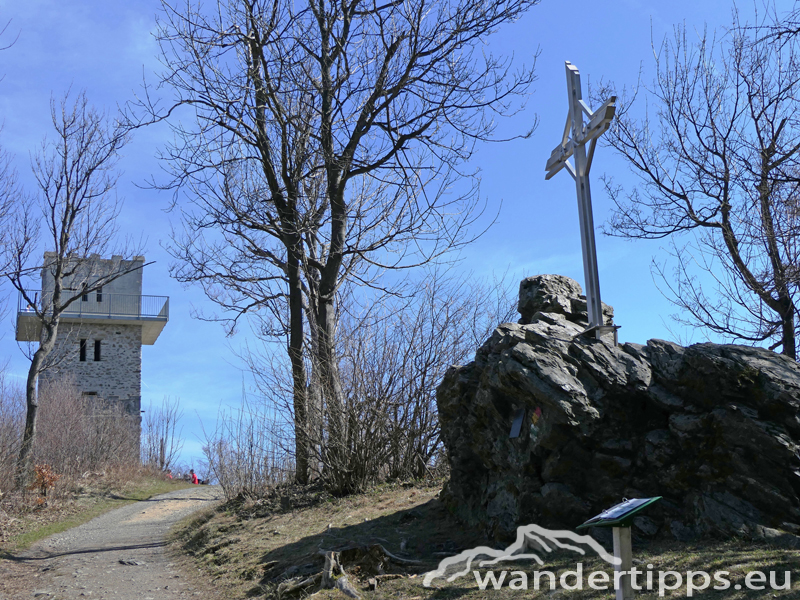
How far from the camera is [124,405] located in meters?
34.9

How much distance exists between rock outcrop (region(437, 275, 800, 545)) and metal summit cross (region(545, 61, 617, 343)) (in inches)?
15.4

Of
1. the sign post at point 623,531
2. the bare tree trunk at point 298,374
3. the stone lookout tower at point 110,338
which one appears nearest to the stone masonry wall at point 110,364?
the stone lookout tower at point 110,338

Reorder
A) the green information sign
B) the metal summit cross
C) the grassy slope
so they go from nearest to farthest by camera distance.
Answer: the green information sign, the grassy slope, the metal summit cross

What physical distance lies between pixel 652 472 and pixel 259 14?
10.4 meters

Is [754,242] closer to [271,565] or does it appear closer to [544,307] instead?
[544,307]

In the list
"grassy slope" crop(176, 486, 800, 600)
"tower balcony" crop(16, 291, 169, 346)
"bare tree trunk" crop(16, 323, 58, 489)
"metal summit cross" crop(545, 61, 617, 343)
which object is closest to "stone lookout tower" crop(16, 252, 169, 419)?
→ "tower balcony" crop(16, 291, 169, 346)

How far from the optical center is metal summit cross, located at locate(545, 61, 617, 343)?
6.94 m

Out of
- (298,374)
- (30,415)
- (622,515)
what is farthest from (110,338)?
(622,515)

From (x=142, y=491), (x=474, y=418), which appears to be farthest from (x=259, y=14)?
(x=142, y=491)

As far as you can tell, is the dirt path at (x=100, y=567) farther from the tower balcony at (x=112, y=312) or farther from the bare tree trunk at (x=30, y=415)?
the tower balcony at (x=112, y=312)

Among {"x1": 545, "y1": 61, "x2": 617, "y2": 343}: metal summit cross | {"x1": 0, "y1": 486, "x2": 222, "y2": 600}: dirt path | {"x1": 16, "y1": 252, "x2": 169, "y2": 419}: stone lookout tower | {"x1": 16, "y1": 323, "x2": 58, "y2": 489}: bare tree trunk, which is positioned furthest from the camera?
{"x1": 16, "y1": 252, "x2": 169, "y2": 419}: stone lookout tower

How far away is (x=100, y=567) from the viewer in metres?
9.54

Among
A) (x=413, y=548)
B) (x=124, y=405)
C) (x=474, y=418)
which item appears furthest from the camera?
(x=124, y=405)

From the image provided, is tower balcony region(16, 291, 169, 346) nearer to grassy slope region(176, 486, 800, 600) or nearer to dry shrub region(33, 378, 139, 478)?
dry shrub region(33, 378, 139, 478)
